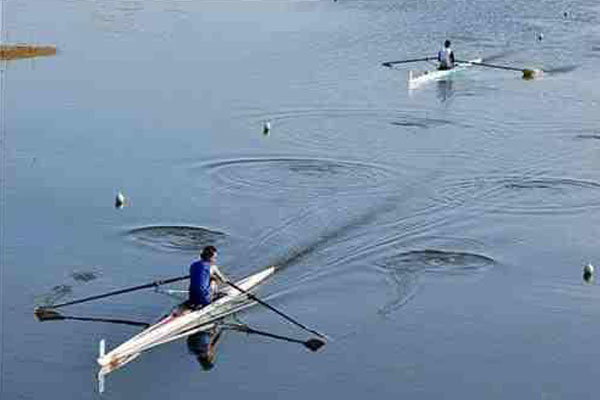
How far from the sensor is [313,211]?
27.7 meters

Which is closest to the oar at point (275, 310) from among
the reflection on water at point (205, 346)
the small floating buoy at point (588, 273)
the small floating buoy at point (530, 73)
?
the reflection on water at point (205, 346)

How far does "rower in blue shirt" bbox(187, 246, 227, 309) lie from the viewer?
68.2ft

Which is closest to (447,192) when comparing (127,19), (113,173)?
(113,173)

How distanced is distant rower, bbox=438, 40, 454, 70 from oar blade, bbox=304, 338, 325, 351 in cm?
2693

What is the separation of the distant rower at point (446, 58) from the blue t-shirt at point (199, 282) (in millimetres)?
26835

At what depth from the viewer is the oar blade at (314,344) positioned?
2045cm

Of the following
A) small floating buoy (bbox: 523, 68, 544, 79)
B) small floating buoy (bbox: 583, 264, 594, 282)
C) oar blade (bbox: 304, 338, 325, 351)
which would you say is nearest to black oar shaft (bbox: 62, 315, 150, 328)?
oar blade (bbox: 304, 338, 325, 351)

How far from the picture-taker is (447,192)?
1166 inches

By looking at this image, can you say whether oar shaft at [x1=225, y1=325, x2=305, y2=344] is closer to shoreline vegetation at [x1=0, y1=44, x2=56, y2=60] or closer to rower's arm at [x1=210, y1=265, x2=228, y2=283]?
rower's arm at [x1=210, y1=265, x2=228, y2=283]

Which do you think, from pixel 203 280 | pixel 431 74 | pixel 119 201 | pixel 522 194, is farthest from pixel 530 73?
pixel 203 280

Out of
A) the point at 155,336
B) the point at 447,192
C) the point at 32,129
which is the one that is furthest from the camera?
the point at 32,129

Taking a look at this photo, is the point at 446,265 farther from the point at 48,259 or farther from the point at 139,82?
the point at 139,82

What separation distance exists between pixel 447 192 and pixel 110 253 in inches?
375

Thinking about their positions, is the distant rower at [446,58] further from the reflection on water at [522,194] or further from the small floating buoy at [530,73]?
the reflection on water at [522,194]
